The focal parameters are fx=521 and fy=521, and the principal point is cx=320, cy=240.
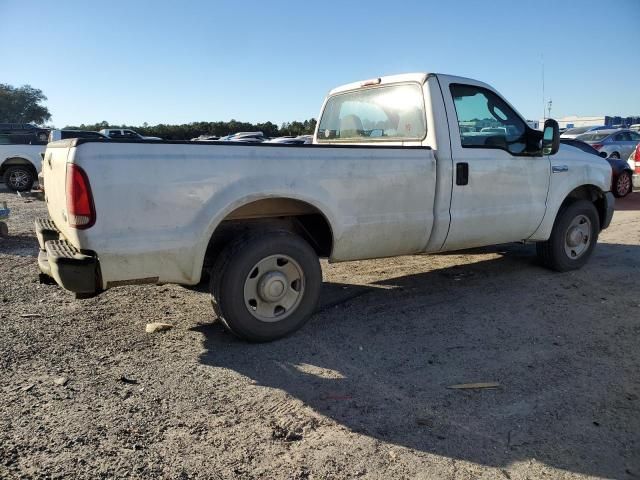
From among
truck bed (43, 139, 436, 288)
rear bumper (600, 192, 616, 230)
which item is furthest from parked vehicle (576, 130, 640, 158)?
truck bed (43, 139, 436, 288)

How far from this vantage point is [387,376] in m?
3.42

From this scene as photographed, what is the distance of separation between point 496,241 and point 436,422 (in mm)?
2744

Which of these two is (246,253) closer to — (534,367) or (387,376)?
(387,376)

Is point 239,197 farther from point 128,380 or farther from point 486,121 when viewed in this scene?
point 486,121

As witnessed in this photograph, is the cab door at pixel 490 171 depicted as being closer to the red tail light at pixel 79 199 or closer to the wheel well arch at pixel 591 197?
the wheel well arch at pixel 591 197

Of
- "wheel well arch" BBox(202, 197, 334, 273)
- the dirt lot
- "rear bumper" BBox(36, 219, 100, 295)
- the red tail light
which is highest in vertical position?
the red tail light

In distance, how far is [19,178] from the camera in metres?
15.0

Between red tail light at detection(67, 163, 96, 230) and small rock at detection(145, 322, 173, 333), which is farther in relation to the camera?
small rock at detection(145, 322, 173, 333)

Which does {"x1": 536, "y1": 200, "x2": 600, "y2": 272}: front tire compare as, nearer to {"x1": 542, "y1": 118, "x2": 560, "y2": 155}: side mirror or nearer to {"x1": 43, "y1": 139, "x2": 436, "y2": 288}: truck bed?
{"x1": 542, "y1": 118, "x2": 560, "y2": 155}: side mirror

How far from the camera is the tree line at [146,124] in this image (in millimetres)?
56500

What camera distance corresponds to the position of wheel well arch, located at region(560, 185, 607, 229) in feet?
19.5

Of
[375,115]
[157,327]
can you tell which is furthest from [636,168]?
[157,327]

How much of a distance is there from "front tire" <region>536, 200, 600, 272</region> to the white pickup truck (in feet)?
0.08

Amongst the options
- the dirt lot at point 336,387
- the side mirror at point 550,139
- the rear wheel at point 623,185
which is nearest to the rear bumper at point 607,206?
the dirt lot at point 336,387
